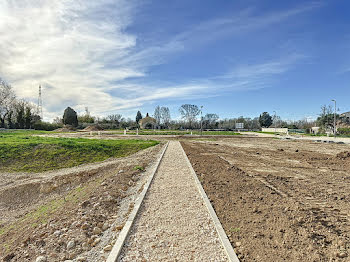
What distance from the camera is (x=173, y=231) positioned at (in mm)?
3764

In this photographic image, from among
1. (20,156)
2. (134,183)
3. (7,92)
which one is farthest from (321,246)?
(7,92)

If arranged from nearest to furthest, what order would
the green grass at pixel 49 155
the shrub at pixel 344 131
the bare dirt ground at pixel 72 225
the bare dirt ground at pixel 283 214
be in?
the bare dirt ground at pixel 283 214, the bare dirt ground at pixel 72 225, the green grass at pixel 49 155, the shrub at pixel 344 131

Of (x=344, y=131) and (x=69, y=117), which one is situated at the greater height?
(x=69, y=117)

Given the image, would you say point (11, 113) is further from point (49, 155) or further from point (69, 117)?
point (49, 155)

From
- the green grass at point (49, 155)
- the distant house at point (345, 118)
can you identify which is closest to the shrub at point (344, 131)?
the distant house at point (345, 118)

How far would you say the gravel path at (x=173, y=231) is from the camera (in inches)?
123

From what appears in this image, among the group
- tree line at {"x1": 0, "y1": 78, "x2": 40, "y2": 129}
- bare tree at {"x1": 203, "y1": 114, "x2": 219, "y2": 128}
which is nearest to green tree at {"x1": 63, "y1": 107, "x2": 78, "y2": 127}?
tree line at {"x1": 0, "y1": 78, "x2": 40, "y2": 129}

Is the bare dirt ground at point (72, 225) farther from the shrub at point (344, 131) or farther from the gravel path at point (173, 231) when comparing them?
the shrub at point (344, 131)

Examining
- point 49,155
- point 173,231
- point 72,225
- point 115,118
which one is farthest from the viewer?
point 115,118

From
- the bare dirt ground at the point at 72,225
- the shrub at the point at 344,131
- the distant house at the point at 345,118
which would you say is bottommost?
the bare dirt ground at the point at 72,225

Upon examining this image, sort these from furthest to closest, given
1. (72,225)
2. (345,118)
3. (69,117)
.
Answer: (69,117) → (345,118) → (72,225)

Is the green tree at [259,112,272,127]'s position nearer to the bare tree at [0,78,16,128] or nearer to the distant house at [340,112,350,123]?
the distant house at [340,112,350,123]

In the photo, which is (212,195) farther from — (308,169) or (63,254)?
(308,169)

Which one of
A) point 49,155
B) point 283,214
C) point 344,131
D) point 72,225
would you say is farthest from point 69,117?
point 283,214
